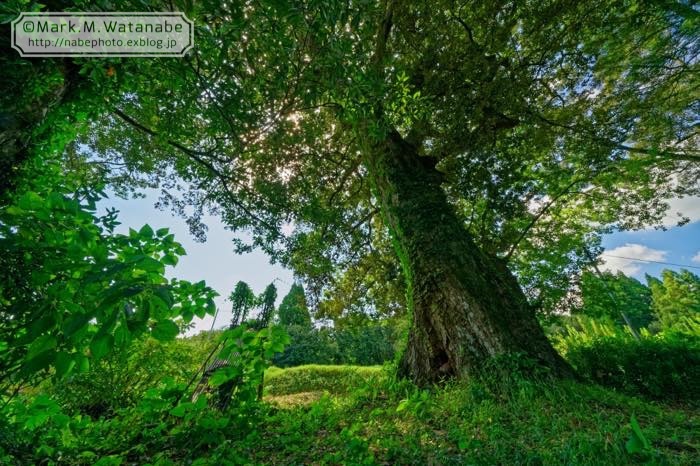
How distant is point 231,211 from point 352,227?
375 centimetres

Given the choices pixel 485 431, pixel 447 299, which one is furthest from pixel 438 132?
pixel 485 431

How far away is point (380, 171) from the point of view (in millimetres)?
5527

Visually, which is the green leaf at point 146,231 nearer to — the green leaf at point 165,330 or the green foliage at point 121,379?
the green leaf at point 165,330

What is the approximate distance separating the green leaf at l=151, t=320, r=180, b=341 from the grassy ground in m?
1.58

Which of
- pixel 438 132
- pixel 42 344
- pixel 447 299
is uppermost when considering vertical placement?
pixel 438 132

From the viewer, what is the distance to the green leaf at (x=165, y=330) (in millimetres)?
961

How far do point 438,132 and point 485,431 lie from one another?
5.57m

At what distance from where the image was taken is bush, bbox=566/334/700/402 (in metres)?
4.78

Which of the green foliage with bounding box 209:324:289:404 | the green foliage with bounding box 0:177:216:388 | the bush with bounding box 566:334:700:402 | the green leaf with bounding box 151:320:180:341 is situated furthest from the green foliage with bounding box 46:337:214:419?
the bush with bounding box 566:334:700:402

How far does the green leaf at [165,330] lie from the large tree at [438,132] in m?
1.66

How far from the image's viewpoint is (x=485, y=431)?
83.6 inches

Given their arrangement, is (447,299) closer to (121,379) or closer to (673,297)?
(121,379)

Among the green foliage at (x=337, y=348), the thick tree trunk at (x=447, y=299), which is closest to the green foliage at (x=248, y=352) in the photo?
the thick tree trunk at (x=447, y=299)

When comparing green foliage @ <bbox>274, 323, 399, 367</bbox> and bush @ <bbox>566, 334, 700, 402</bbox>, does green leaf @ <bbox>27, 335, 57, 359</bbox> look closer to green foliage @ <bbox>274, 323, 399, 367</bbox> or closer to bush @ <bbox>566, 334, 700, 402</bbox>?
bush @ <bbox>566, 334, 700, 402</bbox>
